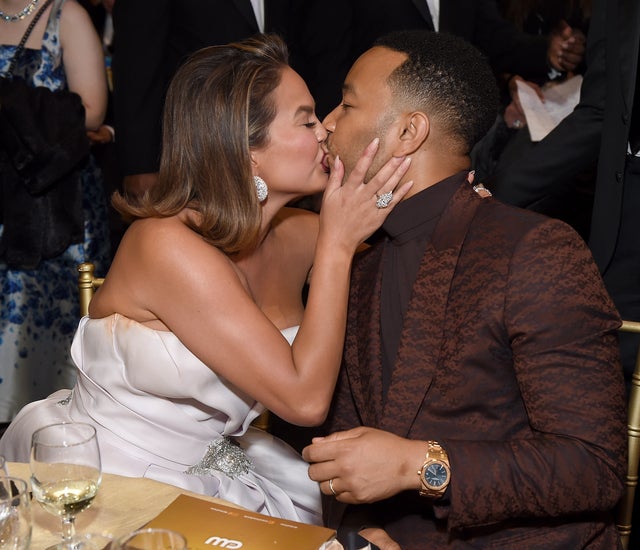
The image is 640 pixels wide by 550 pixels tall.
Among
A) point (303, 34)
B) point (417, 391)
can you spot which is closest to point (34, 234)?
point (303, 34)

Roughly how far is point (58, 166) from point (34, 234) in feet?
1.00

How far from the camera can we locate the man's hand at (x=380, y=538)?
70.0 inches

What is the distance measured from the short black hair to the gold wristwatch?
0.79 metres

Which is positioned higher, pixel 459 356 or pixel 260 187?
pixel 260 187

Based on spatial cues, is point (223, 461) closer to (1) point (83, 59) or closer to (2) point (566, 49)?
(1) point (83, 59)

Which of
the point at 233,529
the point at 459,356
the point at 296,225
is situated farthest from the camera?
the point at 296,225

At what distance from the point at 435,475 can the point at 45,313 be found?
2424 millimetres

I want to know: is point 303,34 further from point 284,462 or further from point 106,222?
point 284,462

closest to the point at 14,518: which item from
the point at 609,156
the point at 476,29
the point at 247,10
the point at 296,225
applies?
the point at 296,225

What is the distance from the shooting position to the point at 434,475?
1634 millimetres

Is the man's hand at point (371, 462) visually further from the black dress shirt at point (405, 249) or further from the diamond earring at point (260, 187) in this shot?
the diamond earring at point (260, 187)

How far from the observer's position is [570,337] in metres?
1.64

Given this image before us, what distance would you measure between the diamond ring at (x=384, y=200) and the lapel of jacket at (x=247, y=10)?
1602 millimetres

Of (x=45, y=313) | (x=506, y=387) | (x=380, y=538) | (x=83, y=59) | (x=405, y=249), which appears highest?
(x=83, y=59)
